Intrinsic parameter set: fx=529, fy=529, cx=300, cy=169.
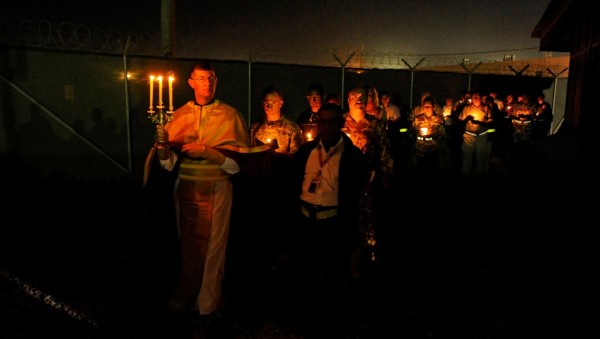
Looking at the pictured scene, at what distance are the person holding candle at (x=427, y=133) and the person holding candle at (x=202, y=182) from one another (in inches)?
288

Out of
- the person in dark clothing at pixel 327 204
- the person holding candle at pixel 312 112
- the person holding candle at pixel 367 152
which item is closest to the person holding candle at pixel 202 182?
the person in dark clothing at pixel 327 204

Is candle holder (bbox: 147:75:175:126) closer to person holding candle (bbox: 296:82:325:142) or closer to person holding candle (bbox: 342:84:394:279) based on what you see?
person holding candle (bbox: 342:84:394:279)

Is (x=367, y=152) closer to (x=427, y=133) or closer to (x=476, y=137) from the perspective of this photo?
(x=427, y=133)

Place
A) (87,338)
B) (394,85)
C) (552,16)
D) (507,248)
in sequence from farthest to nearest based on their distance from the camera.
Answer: (394,85) < (552,16) < (507,248) < (87,338)

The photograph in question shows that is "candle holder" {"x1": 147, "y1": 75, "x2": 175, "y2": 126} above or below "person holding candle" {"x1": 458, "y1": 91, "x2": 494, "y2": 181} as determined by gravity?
above

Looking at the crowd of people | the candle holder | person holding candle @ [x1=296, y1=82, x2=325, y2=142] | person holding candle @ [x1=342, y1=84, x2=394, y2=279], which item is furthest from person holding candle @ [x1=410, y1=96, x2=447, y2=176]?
the candle holder


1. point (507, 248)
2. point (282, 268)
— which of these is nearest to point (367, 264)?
point (282, 268)

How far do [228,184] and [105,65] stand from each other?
710 centimetres

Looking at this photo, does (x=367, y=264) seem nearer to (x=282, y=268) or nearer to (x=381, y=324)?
(x=282, y=268)

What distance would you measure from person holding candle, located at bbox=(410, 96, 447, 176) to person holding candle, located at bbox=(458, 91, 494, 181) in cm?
93

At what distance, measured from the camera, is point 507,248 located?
6.82 m

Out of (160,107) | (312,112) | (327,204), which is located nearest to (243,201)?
(327,204)

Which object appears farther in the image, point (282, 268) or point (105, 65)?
point (105, 65)

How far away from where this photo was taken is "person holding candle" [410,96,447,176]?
10.8 m
